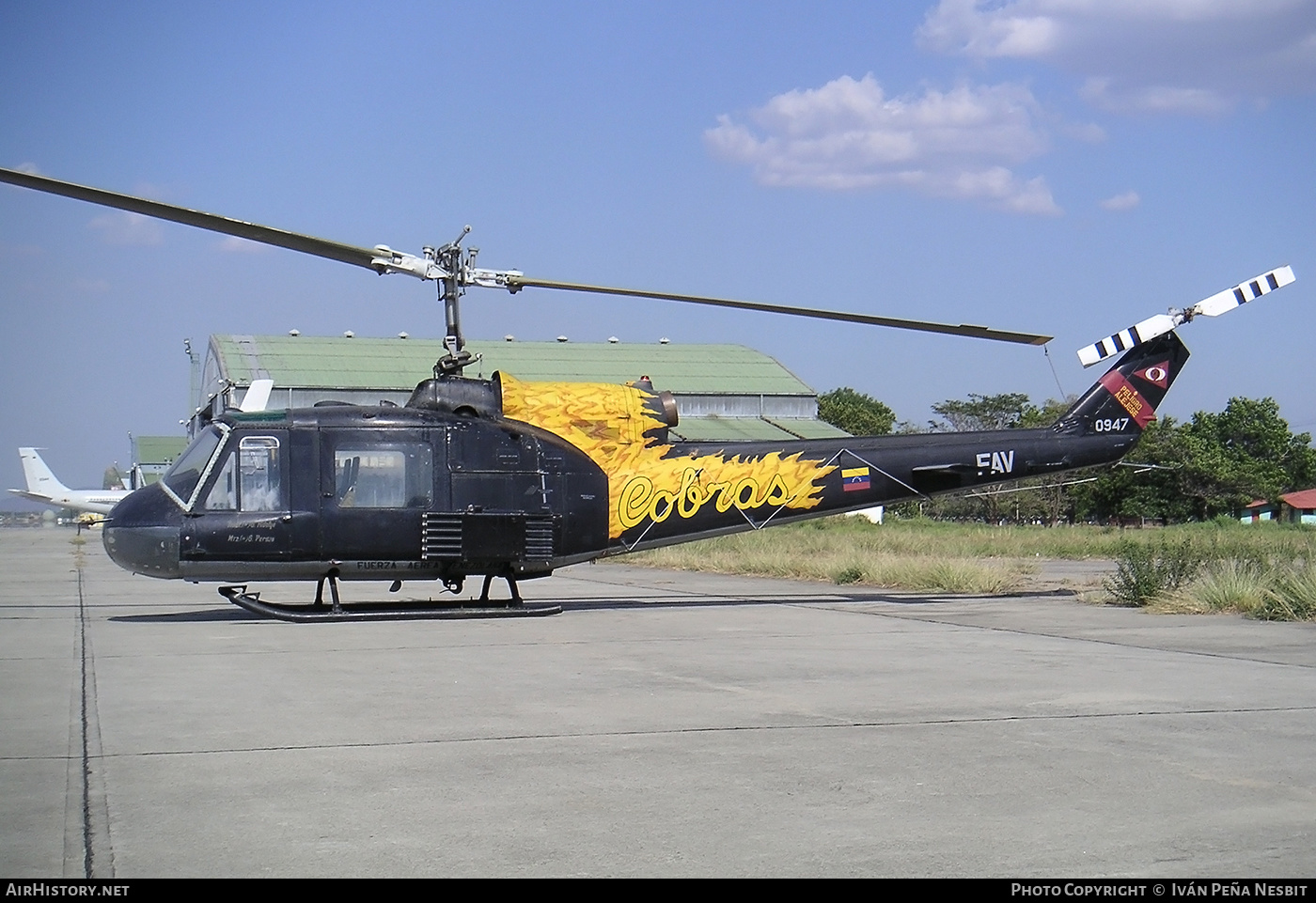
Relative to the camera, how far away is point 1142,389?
17.0 metres

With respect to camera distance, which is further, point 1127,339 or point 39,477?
point 39,477

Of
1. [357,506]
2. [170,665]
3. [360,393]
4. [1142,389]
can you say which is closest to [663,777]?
[170,665]

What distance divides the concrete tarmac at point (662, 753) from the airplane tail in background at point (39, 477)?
68048mm

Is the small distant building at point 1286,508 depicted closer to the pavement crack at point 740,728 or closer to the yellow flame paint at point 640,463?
the yellow flame paint at point 640,463

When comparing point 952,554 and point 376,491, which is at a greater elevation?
point 376,491

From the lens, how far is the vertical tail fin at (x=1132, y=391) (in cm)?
1684

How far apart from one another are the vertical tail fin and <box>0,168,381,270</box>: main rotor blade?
32.1 feet

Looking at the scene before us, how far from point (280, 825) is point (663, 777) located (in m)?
1.81

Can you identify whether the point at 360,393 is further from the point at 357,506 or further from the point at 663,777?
the point at 663,777

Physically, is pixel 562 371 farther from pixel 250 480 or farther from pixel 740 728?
pixel 740 728

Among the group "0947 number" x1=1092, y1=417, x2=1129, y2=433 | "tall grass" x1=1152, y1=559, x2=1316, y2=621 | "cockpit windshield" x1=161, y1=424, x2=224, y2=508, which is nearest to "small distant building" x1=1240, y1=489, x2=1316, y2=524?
"0947 number" x1=1092, y1=417, x2=1129, y2=433

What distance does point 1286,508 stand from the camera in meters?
72.9

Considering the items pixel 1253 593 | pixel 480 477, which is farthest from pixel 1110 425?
pixel 480 477

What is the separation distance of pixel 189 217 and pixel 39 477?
72946 millimetres
